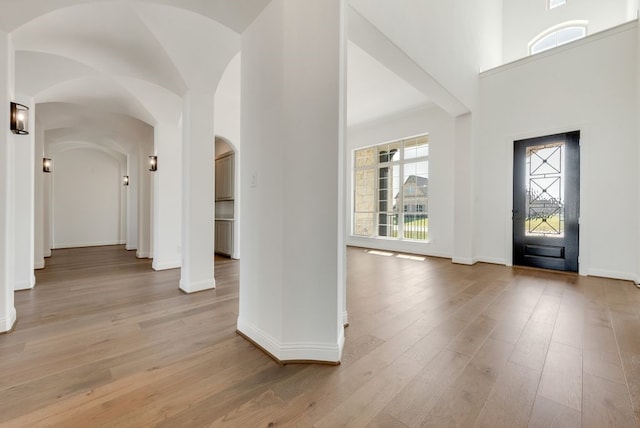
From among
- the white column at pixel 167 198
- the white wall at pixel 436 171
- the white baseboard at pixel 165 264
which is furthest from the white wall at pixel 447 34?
the white baseboard at pixel 165 264

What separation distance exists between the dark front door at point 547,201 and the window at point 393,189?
5.77ft

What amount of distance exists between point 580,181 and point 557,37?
339cm

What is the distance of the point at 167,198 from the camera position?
462 cm

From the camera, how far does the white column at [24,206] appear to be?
11.1 feet

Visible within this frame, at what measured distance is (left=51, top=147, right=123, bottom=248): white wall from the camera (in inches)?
295

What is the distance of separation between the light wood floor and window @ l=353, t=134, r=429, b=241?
340 cm

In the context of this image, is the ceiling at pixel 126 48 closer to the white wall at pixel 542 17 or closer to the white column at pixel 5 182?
the white column at pixel 5 182

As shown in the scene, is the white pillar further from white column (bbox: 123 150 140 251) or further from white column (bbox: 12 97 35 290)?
white column (bbox: 123 150 140 251)

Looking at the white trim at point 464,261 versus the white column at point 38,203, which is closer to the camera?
the white column at point 38,203

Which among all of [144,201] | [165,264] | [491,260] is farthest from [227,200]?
[491,260]

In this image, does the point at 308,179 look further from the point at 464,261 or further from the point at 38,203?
the point at 38,203

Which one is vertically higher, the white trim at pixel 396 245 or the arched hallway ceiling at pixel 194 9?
the arched hallway ceiling at pixel 194 9

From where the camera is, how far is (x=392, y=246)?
6.60 metres

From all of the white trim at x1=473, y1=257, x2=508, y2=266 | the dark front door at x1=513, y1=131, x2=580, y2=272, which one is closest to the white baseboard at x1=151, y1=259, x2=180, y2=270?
the white trim at x1=473, y1=257, x2=508, y2=266
